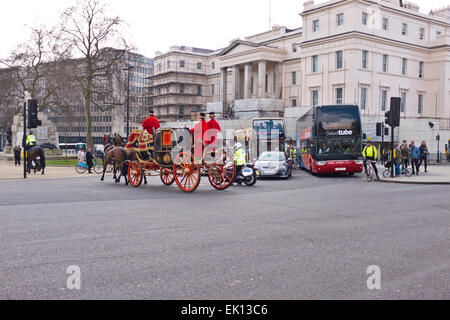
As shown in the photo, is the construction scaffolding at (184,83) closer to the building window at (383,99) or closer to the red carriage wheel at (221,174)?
the building window at (383,99)

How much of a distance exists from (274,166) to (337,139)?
4248 millimetres

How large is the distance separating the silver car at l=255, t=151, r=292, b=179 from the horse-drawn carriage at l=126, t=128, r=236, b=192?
6.31 metres

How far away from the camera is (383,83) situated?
59531 millimetres

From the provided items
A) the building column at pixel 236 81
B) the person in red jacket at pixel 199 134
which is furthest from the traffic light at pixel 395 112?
the building column at pixel 236 81

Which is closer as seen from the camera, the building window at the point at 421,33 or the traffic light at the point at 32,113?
the traffic light at the point at 32,113

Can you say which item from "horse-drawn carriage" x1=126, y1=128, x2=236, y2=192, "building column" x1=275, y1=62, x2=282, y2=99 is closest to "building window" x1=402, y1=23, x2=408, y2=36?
"building column" x1=275, y1=62, x2=282, y2=99

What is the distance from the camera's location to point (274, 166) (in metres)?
23.1

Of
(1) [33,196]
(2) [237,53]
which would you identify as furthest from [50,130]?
(2) [237,53]

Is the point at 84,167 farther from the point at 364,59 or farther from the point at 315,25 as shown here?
the point at 315,25

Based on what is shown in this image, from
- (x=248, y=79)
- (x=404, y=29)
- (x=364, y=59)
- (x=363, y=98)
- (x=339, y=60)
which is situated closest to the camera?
(x=364, y=59)

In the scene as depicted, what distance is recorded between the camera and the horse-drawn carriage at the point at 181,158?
14.6m

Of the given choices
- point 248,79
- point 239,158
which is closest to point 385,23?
point 248,79

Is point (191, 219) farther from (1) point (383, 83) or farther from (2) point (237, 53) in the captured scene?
(2) point (237, 53)
